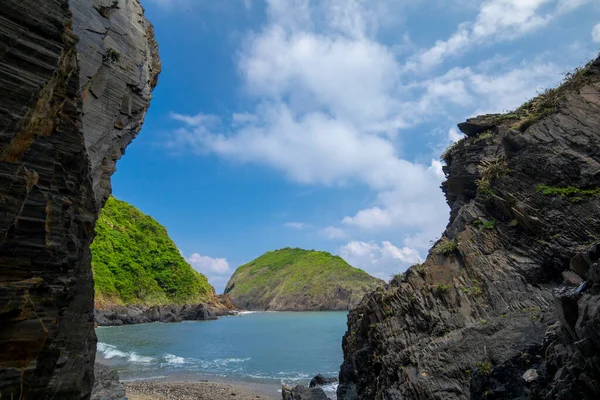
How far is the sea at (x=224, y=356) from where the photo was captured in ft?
99.2

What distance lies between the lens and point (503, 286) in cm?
1189

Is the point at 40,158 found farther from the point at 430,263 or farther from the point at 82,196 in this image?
the point at 430,263

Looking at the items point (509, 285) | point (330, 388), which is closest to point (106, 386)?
point (330, 388)

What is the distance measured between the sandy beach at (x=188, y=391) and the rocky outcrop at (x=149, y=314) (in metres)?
48.8

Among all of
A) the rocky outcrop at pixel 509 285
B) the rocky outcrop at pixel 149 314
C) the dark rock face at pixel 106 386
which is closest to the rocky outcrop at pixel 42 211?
the dark rock face at pixel 106 386

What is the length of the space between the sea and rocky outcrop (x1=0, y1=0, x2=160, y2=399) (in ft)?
58.3

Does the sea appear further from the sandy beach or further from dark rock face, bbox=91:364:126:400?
dark rock face, bbox=91:364:126:400

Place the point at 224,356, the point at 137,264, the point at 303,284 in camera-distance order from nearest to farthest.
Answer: the point at 224,356, the point at 137,264, the point at 303,284

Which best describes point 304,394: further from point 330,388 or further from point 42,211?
point 42,211

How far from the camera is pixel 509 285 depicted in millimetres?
11820

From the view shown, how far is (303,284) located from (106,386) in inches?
5292

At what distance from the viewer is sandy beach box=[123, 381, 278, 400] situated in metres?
22.1

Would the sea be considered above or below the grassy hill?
below

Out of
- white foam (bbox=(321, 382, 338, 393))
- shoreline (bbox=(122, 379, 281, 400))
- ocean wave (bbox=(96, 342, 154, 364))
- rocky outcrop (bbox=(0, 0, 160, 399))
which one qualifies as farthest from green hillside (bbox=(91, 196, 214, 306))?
rocky outcrop (bbox=(0, 0, 160, 399))
